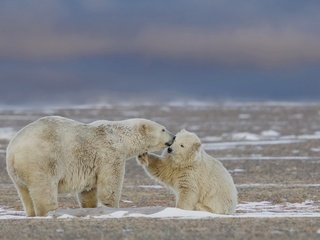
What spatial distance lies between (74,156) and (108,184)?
0.74m

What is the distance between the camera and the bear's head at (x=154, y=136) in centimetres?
1415

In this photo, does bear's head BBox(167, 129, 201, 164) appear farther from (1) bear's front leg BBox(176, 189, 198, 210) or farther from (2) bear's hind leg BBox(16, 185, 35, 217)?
(2) bear's hind leg BBox(16, 185, 35, 217)

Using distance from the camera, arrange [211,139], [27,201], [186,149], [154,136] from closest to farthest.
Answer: [27,201], [186,149], [154,136], [211,139]

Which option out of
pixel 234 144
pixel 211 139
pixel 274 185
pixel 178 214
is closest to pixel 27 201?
pixel 178 214

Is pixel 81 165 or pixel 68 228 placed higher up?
pixel 81 165

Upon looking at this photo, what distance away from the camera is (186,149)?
13.6 metres

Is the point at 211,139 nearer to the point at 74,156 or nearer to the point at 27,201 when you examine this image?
the point at 74,156

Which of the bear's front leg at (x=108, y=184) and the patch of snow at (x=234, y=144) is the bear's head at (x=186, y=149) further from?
the patch of snow at (x=234, y=144)

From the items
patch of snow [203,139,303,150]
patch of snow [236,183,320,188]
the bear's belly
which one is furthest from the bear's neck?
patch of snow [203,139,303,150]

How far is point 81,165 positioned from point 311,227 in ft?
13.6

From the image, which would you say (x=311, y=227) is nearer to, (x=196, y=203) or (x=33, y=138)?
(x=196, y=203)

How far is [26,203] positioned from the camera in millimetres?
12812

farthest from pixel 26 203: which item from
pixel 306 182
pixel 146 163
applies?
pixel 306 182

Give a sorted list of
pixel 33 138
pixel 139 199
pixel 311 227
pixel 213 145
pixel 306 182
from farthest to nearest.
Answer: pixel 213 145 → pixel 306 182 → pixel 139 199 → pixel 33 138 → pixel 311 227
